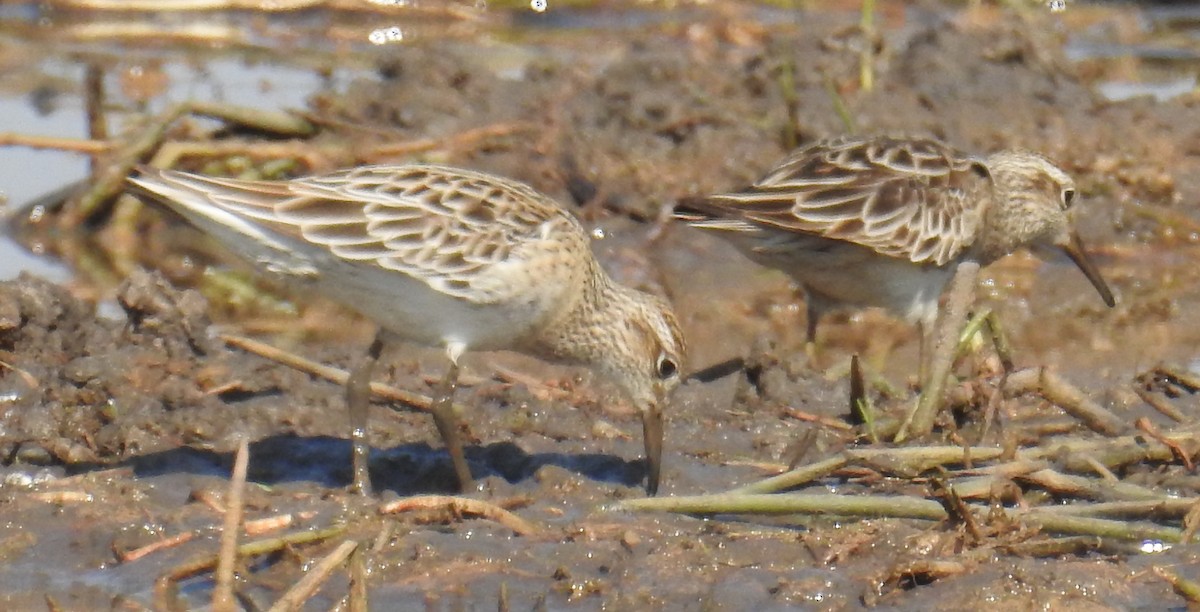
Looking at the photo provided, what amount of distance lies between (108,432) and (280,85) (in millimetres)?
8038

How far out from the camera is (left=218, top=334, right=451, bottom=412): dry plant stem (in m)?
7.79

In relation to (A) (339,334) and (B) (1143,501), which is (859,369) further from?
(A) (339,334)

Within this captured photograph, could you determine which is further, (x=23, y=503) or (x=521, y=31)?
(x=521, y=31)

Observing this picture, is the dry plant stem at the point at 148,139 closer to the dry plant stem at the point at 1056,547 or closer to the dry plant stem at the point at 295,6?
the dry plant stem at the point at 295,6

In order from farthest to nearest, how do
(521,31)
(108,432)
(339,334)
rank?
(521,31) → (339,334) → (108,432)

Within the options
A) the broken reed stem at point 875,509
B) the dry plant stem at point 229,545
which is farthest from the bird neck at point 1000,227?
the dry plant stem at point 229,545

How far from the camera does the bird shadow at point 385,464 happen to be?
7129 mm

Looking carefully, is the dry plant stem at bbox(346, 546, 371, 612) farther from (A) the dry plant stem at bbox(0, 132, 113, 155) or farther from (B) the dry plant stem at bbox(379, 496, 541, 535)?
(A) the dry plant stem at bbox(0, 132, 113, 155)

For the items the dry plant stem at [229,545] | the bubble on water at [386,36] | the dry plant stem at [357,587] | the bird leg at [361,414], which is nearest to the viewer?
the dry plant stem at [229,545]

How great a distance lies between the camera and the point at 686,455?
749 centimetres

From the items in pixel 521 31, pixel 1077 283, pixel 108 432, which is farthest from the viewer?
pixel 521 31

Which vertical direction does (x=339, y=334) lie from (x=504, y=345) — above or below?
below

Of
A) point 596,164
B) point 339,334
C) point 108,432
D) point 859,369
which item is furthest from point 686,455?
point 596,164

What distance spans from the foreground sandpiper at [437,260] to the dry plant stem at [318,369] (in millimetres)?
448
